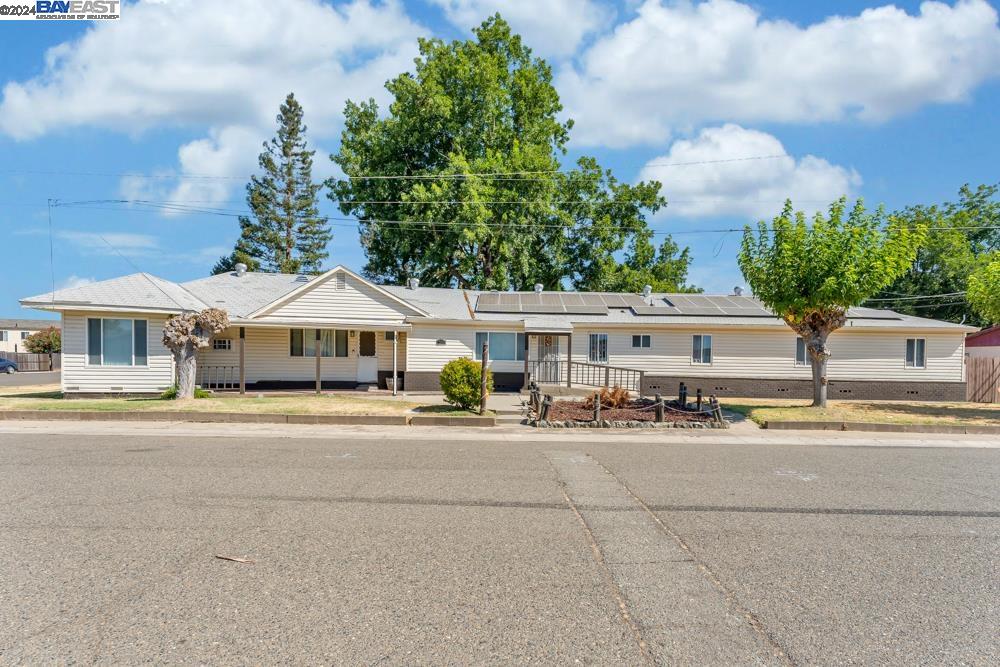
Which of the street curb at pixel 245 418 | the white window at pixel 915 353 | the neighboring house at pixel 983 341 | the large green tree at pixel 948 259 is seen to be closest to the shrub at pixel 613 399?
the street curb at pixel 245 418

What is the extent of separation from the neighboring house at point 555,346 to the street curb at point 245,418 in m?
6.37

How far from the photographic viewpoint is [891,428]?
1521 centimetres

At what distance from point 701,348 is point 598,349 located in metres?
4.11

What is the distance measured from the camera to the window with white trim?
24.3 m

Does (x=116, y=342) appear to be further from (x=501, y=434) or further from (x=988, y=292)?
(x=988, y=292)

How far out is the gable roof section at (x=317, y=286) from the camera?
21.5 m

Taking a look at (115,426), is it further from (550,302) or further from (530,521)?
(550,302)

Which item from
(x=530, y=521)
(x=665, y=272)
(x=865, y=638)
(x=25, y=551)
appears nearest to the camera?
(x=865, y=638)

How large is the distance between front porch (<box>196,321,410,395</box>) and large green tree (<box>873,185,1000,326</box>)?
3694 centimetres

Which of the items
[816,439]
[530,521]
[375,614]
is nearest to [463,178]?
[816,439]

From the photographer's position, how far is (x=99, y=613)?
161 inches

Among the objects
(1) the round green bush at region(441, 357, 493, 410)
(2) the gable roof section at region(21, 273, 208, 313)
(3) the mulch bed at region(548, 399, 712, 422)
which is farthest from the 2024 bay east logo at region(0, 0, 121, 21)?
(3) the mulch bed at region(548, 399, 712, 422)

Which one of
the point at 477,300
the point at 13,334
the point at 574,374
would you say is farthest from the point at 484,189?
the point at 13,334

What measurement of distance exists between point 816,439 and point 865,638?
436 inches
